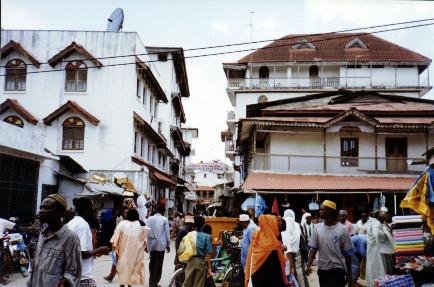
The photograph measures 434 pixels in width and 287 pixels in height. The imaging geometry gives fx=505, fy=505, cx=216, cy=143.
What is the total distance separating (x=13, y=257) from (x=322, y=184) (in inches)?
602

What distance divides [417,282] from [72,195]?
16.6 meters

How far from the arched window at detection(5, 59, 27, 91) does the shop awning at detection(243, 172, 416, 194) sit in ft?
42.8

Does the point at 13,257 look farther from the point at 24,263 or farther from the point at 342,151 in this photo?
the point at 342,151

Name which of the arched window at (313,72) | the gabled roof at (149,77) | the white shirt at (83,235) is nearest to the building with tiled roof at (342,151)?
the gabled roof at (149,77)

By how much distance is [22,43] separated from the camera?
1051 inches

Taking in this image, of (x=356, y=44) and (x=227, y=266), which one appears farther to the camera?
(x=356, y=44)

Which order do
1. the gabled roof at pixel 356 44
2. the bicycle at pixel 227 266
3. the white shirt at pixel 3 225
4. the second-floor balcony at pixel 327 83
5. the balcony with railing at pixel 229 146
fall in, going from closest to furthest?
the bicycle at pixel 227 266
the white shirt at pixel 3 225
the second-floor balcony at pixel 327 83
the gabled roof at pixel 356 44
the balcony with railing at pixel 229 146

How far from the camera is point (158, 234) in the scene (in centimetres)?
1123

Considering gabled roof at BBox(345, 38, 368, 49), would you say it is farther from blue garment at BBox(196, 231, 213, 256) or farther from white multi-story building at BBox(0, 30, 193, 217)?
blue garment at BBox(196, 231, 213, 256)

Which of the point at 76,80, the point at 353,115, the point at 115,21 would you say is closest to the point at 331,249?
the point at 353,115

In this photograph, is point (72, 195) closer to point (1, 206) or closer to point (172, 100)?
point (1, 206)

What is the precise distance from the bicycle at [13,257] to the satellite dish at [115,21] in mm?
20292

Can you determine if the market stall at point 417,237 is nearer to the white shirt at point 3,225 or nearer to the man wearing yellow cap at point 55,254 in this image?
the man wearing yellow cap at point 55,254

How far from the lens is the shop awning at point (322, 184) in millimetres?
22953
